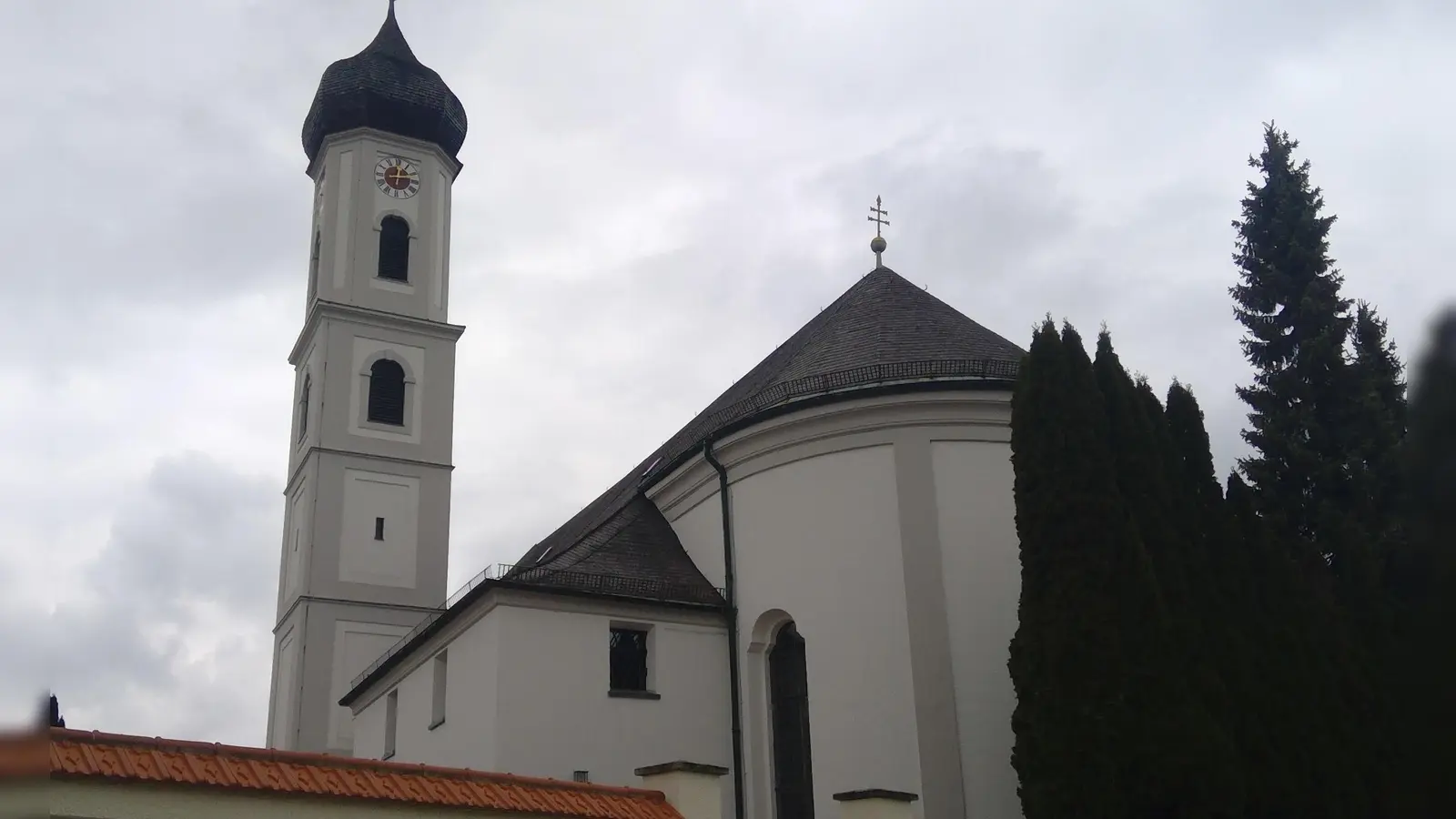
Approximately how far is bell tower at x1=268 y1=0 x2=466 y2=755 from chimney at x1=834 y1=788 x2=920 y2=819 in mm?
17395

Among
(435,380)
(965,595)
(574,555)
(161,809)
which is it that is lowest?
(161,809)

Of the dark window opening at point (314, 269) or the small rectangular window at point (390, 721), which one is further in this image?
the dark window opening at point (314, 269)

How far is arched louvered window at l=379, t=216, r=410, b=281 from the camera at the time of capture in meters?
34.0

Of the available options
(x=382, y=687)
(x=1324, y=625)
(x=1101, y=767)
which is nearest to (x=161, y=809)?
(x=1101, y=767)

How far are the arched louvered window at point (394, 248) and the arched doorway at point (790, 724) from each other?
18.0m

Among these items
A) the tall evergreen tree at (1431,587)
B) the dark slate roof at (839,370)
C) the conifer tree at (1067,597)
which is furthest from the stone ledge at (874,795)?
the tall evergreen tree at (1431,587)

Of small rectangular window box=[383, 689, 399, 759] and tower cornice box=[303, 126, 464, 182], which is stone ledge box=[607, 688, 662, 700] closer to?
small rectangular window box=[383, 689, 399, 759]

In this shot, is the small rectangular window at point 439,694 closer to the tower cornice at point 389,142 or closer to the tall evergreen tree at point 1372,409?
the tall evergreen tree at point 1372,409

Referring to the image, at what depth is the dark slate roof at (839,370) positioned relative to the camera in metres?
19.6

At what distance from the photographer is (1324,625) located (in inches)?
615

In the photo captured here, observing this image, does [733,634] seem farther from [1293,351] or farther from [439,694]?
[1293,351]

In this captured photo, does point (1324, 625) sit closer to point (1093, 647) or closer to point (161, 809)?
point (1093, 647)

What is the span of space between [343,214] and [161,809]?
1050 inches

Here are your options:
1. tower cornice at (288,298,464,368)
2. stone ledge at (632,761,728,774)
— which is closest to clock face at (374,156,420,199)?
tower cornice at (288,298,464,368)
